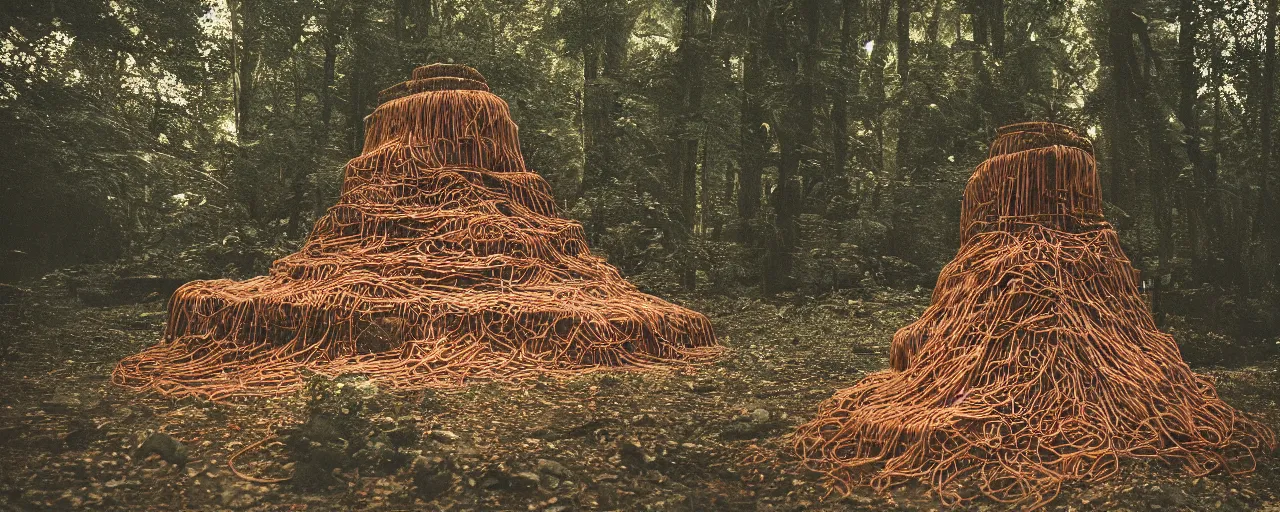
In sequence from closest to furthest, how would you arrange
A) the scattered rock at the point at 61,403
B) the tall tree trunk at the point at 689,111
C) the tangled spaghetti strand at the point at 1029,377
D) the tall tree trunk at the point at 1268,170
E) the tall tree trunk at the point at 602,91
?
the tangled spaghetti strand at the point at 1029,377 < the scattered rock at the point at 61,403 < the tall tree trunk at the point at 1268,170 < the tall tree trunk at the point at 689,111 < the tall tree trunk at the point at 602,91

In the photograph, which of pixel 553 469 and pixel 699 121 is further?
pixel 699 121

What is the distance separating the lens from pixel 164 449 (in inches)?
140

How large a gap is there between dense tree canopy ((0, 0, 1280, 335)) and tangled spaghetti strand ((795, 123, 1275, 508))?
1825 mm

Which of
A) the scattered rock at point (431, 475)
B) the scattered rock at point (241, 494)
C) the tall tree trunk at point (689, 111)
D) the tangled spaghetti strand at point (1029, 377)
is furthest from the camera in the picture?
the tall tree trunk at point (689, 111)

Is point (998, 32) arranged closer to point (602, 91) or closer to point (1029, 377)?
point (602, 91)

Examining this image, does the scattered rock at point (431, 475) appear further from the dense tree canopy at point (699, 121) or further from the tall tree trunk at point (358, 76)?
the tall tree trunk at point (358, 76)

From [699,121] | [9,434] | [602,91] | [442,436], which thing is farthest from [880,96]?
[9,434]

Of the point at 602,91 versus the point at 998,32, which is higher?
the point at 998,32

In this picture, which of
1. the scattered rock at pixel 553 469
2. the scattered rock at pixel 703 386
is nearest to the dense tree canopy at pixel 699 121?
the scattered rock at pixel 703 386

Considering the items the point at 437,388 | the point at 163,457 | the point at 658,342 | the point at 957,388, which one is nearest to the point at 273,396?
the point at 437,388

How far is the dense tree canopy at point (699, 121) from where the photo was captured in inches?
225

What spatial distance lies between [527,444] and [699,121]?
721 centimetres

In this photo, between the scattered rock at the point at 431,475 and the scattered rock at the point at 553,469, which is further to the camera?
the scattered rock at the point at 553,469

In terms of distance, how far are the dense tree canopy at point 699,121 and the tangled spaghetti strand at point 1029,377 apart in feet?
5.99
